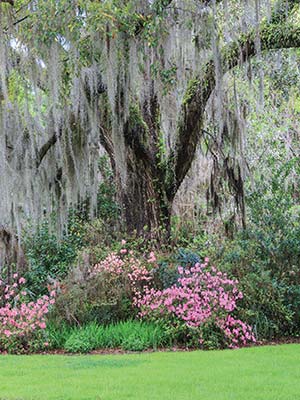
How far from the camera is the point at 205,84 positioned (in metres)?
8.64

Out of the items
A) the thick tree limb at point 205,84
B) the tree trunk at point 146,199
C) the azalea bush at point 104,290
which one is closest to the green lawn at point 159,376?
the azalea bush at point 104,290

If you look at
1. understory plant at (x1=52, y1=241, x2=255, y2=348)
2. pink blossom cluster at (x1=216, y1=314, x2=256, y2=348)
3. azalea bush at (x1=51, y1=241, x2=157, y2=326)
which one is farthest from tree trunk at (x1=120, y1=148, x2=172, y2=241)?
pink blossom cluster at (x1=216, y1=314, x2=256, y2=348)

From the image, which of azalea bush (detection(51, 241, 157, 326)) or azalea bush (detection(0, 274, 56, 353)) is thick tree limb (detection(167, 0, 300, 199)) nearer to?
azalea bush (detection(51, 241, 157, 326))

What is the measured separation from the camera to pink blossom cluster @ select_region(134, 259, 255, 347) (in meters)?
7.55

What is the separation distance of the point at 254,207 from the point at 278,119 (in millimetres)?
5953

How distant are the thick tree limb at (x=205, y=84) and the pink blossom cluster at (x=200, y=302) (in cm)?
199

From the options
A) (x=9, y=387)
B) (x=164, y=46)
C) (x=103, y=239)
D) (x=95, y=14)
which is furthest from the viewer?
(x=103, y=239)

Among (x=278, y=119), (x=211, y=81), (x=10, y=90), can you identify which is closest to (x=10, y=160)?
(x=10, y=90)

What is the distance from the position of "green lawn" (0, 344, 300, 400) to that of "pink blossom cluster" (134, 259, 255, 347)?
0.65 metres

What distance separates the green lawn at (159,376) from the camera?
4820mm

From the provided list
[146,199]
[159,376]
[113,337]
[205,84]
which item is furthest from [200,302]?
[205,84]

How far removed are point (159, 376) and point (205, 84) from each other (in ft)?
14.8

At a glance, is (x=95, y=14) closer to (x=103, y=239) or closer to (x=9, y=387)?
(x=9, y=387)

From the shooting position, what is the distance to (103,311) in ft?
27.9
